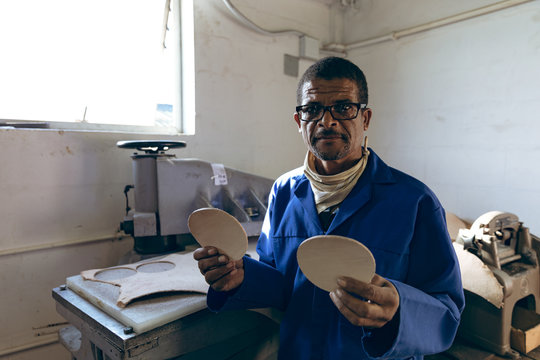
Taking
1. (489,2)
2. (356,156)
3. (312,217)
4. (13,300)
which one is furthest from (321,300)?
(489,2)

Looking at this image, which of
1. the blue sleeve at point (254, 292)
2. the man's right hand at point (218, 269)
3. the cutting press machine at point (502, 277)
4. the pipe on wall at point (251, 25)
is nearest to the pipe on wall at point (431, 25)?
the pipe on wall at point (251, 25)

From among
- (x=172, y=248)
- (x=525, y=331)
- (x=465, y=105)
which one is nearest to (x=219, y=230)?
(x=172, y=248)

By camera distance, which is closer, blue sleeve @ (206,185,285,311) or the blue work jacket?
the blue work jacket

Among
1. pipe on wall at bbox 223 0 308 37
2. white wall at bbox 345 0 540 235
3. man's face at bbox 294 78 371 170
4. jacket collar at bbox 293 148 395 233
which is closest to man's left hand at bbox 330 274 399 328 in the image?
jacket collar at bbox 293 148 395 233

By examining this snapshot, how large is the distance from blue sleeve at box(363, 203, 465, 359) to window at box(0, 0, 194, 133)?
183cm

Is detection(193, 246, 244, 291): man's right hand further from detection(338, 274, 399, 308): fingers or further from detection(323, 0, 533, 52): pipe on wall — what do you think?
detection(323, 0, 533, 52): pipe on wall

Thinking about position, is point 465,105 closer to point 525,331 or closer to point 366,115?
point 525,331

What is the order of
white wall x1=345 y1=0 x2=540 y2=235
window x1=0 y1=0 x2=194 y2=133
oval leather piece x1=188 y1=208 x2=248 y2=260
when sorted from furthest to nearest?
white wall x1=345 y1=0 x2=540 y2=235 < window x1=0 y1=0 x2=194 y2=133 < oval leather piece x1=188 y1=208 x2=248 y2=260

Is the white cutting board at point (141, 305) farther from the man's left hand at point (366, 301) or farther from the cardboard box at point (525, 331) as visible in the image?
the cardboard box at point (525, 331)

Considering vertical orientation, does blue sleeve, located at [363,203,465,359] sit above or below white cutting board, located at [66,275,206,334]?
above

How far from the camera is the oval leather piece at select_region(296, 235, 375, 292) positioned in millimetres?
720

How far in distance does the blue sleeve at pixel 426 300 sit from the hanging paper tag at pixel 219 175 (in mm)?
1066

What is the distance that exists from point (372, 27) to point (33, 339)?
3.27 metres

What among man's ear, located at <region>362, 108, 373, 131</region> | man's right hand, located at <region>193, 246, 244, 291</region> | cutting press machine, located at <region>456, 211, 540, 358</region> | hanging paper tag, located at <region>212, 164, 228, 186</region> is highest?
man's ear, located at <region>362, 108, 373, 131</region>
